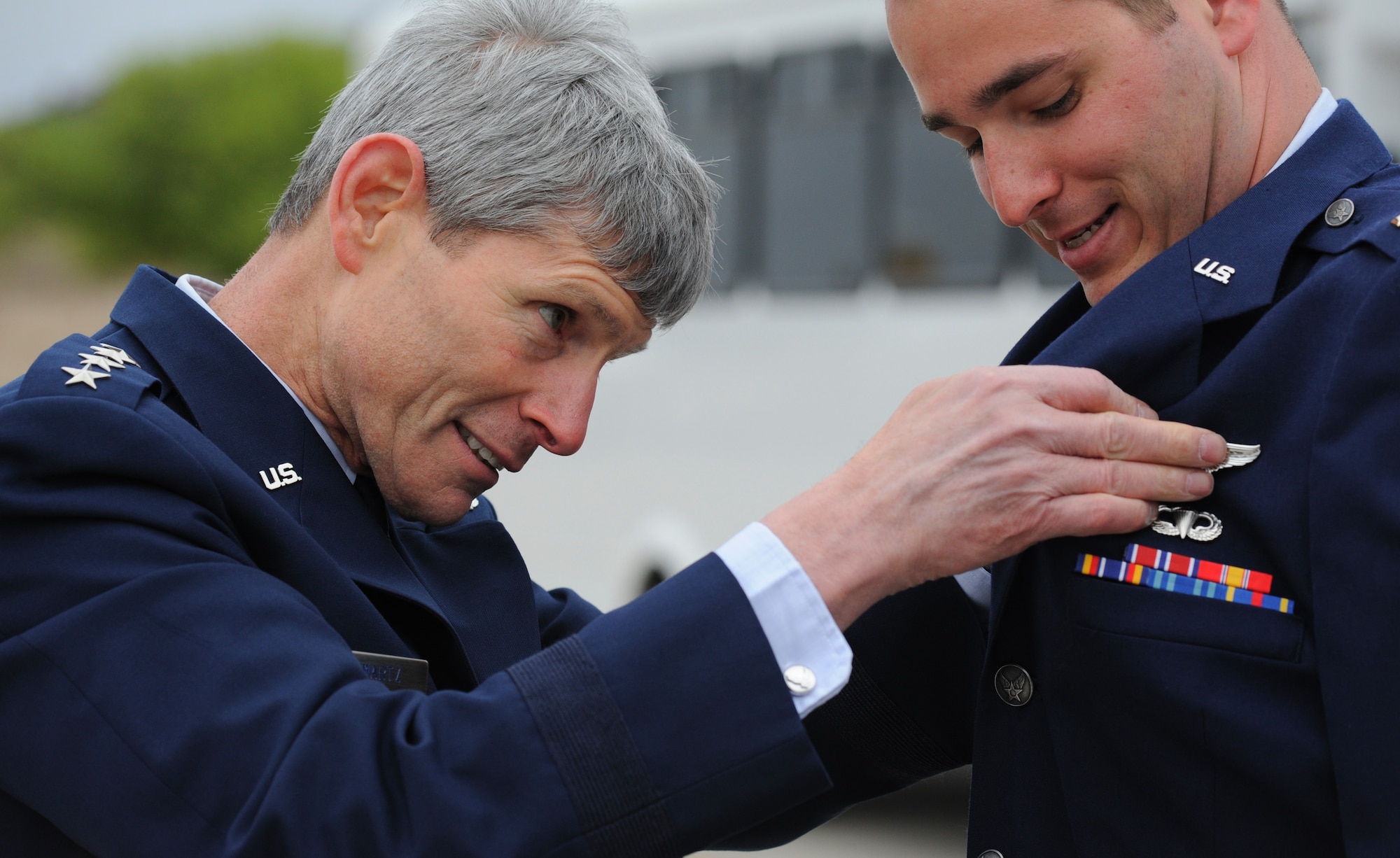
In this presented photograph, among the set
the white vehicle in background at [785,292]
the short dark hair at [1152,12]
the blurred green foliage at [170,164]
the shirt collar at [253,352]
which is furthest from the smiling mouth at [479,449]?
the blurred green foliage at [170,164]

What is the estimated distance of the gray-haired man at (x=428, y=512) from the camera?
139 centimetres

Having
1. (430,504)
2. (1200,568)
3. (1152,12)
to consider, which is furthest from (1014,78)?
(430,504)

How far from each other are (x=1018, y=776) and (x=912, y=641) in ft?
1.05

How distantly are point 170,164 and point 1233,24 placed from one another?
2582 inches

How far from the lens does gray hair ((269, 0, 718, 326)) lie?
1898mm

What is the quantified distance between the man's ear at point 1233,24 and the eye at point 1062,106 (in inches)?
7.7

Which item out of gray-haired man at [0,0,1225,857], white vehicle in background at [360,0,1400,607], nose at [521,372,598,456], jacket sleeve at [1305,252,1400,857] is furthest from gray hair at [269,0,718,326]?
white vehicle in background at [360,0,1400,607]

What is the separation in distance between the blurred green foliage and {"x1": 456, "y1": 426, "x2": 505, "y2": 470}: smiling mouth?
185ft

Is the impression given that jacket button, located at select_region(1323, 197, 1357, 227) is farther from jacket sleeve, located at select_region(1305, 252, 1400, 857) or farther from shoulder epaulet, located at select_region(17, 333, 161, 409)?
shoulder epaulet, located at select_region(17, 333, 161, 409)

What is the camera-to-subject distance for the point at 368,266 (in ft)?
6.42

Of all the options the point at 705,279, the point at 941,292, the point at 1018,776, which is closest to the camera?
the point at 1018,776

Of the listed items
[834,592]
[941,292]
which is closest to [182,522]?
[834,592]

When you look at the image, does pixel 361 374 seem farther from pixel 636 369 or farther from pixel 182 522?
pixel 636 369

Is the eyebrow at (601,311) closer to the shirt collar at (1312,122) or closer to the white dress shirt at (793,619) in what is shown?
the white dress shirt at (793,619)
